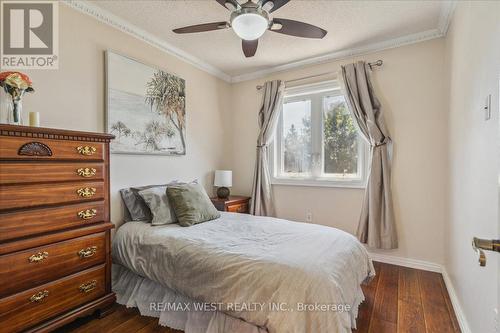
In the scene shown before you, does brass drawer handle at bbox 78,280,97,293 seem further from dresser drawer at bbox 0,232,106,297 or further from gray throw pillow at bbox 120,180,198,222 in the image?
gray throw pillow at bbox 120,180,198,222

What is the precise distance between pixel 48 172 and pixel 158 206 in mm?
999

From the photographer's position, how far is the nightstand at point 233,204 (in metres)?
3.36

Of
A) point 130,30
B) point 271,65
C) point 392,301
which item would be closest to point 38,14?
point 130,30

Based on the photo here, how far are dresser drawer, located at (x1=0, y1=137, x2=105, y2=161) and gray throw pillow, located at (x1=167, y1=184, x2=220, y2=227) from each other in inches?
31.5

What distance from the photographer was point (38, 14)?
82.7 inches

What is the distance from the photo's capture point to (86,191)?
1862 millimetres

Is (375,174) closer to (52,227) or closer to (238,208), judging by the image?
(238,208)

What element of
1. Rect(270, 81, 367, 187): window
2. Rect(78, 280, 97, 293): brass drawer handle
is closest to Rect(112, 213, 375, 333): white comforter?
Rect(78, 280, 97, 293): brass drawer handle

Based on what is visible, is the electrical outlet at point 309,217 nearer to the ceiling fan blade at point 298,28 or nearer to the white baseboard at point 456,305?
the white baseboard at point 456,305

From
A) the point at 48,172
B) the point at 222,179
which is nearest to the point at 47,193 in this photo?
the point at 48,172

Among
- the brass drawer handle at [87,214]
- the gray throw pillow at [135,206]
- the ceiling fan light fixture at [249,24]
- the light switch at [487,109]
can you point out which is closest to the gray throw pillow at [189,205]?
the gray throw pillow at [135,206]

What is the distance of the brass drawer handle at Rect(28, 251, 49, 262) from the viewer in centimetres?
156

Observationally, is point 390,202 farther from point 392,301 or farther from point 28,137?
point 28,137

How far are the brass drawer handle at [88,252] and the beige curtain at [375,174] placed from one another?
276 cm
